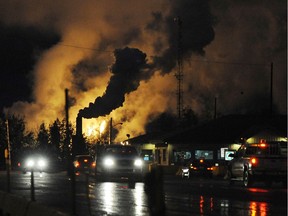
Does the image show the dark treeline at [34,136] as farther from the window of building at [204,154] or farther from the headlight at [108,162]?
the headlight at [108,162]

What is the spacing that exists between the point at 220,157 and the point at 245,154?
115ft

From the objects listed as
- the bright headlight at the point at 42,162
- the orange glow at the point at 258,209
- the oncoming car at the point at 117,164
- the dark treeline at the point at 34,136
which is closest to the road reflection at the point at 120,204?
the orange glow at the point at 258,209

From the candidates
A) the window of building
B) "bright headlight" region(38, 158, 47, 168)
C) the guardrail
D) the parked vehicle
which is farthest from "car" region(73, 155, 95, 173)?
the guardrail

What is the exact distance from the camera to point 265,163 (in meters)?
32.6

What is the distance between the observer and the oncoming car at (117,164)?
37.8 metres

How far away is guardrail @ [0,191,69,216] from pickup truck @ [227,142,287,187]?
646 inches

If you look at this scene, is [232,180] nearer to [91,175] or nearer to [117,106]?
[91,175]

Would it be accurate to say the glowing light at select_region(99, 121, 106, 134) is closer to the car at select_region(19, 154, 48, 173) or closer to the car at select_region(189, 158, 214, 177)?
the car at select_region(19, 154, 48, 173)

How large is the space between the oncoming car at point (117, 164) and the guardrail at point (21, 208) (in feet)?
63.9

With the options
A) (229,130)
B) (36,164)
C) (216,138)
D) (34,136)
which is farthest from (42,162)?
(34,136)

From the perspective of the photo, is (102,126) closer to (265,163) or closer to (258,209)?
(265,163)

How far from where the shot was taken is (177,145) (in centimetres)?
7081

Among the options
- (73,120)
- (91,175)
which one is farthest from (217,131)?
(73,120)

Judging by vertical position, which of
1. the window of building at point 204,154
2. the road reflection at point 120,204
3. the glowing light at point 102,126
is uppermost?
the glowing light at point 102,126
